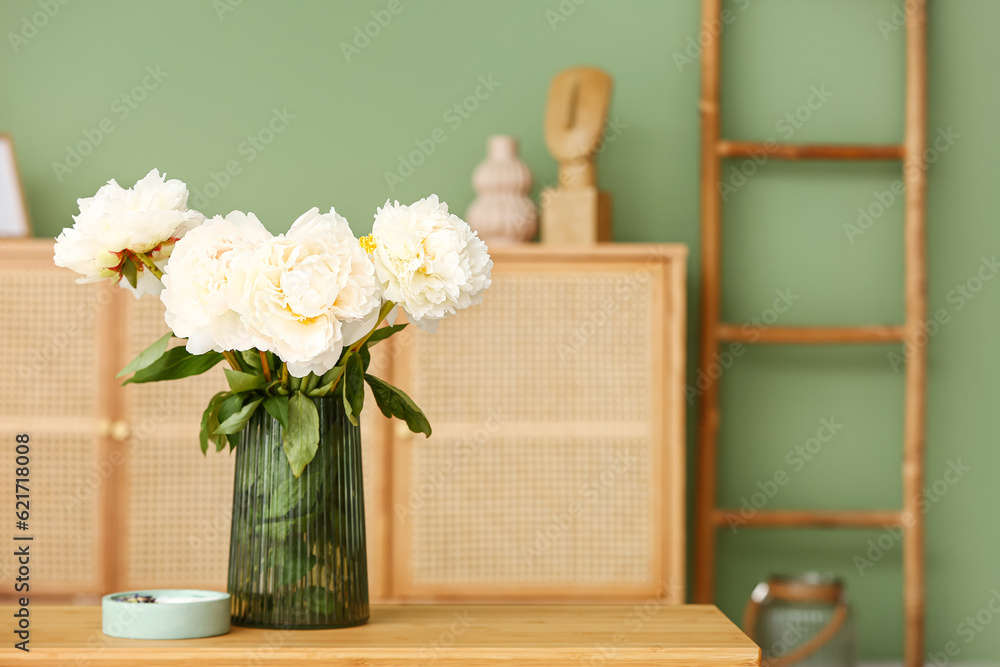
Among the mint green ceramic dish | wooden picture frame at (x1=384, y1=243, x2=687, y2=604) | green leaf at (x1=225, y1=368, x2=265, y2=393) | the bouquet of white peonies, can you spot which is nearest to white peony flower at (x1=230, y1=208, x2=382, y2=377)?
the bouquet of white peonies

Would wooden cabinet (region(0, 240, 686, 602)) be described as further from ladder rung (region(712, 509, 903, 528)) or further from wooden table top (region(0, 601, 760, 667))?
wooden table top (region(0, 601, 760, 667))

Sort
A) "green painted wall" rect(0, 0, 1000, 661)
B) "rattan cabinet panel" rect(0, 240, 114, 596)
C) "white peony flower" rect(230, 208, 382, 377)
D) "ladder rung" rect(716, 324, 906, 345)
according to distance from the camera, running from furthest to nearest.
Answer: "green painted wall" rect(0, 0, 1000, 661) < "ladder rung" rect(716, 324, 906, 345) < "rattan cabinet panel" rect(0, 240, 114, 596) < "white peony flower" rect(230, 208, 382, 377)

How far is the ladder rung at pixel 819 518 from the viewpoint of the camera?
2.49 meters

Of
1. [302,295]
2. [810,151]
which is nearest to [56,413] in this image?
[302,295]

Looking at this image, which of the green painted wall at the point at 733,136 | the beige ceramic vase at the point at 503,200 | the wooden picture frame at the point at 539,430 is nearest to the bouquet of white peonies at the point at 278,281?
the wooden picture frame at the point at 539,430

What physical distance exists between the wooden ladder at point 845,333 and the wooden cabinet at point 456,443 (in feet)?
0.86

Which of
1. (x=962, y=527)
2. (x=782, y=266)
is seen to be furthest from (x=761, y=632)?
(x=782, y=266)

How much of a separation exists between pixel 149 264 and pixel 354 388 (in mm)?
251

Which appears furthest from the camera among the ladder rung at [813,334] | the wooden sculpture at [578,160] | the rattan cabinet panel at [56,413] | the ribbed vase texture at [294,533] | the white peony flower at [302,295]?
the ladder rung at [813,334]

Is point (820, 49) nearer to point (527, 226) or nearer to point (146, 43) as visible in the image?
point (527, 226)

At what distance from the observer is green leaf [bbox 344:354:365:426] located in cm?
105

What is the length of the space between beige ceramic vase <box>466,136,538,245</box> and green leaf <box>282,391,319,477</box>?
53.9 inches

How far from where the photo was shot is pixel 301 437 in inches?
41.1

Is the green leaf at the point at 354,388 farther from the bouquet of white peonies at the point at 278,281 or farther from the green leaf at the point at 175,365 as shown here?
the green leaf at the point at 175,365
